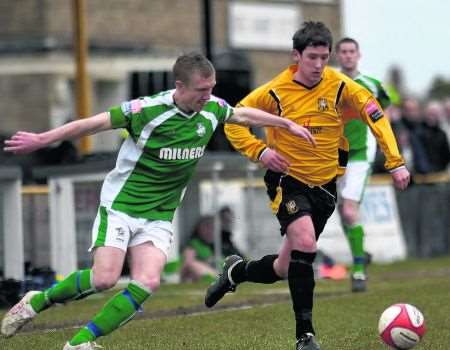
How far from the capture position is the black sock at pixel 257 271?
1064 centimetres

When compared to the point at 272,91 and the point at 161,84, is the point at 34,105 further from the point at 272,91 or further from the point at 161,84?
the point at 272,91

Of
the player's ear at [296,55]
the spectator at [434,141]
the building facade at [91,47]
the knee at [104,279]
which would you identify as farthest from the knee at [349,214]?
the building facade at [91,47]

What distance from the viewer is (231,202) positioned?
793 inches

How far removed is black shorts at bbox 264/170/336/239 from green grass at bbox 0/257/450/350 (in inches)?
35.4

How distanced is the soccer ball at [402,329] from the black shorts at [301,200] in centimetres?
107

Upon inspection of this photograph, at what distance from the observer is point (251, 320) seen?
38.2 feet

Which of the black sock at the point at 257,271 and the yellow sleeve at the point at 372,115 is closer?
the yellow sleeve at the point at 372,115

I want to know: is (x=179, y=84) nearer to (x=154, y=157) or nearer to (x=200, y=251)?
(x=154, y=157)

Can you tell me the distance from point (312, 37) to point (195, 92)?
1216mm

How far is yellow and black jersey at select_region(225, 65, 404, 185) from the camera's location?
32.9 ft

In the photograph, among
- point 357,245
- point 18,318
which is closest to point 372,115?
point 18,318

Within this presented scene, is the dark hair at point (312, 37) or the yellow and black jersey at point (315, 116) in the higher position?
the dark hair at point (312, 37)

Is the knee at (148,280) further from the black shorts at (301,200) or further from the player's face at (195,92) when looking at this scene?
the black shorts at (301,200)

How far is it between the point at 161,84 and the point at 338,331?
30.5ft
